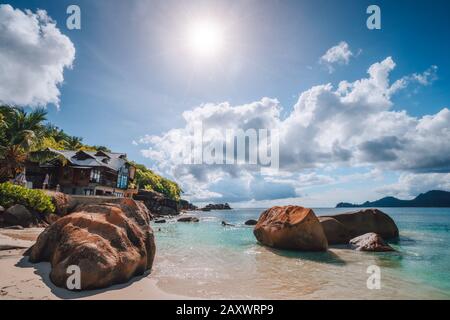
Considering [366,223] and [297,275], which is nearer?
[297,275]

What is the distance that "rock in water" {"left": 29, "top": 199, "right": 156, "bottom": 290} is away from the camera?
6.62 meters

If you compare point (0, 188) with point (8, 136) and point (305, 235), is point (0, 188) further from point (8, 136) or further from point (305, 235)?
point (305, 235)

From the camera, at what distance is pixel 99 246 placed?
6.99 meters

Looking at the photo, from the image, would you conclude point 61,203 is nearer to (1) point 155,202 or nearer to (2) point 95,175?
(2) point 95,175

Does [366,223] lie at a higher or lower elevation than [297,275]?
higher

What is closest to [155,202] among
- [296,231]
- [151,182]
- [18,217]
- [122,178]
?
[122,178]

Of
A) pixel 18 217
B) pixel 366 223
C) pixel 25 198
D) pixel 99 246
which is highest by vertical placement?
pixel 25 198

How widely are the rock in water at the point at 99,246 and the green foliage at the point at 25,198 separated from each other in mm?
14795

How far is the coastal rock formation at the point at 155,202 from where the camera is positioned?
6109 centimetres

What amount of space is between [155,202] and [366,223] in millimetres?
50561

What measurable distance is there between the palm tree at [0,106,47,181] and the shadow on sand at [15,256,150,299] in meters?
19.4

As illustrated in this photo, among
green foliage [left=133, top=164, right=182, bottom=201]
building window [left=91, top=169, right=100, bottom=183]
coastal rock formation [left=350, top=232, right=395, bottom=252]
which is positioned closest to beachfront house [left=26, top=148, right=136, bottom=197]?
→ building window [left=91, top=169, right=100, bottom=183]

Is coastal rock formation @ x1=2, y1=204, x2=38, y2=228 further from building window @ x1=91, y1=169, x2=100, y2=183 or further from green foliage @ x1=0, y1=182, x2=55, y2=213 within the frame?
building window @ x1=91, y1=169, x2=100, y2=183
